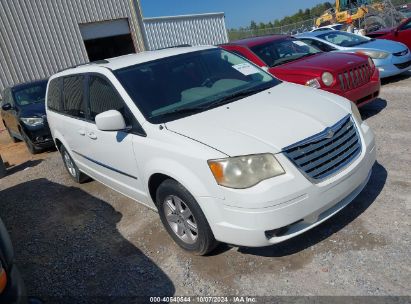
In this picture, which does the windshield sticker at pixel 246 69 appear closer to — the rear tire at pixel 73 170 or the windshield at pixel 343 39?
the rear tire at pixel 73 170

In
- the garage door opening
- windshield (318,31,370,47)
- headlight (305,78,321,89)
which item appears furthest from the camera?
the garage door opening

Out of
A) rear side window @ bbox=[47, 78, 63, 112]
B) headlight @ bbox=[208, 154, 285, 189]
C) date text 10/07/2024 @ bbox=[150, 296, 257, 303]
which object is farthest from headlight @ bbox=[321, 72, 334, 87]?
date text 10/07/2024 @ bbox=[150, 296, 257, 303]

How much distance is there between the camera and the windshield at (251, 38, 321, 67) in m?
7.17

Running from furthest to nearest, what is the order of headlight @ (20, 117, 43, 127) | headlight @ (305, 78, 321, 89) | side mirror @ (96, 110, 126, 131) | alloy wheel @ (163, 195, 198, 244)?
headlight @ (20, 117, 43, 127), headlight @ (305, 78, 321, 89), side mirror @ (96, 110, 126, 131), alloy wheel @ (163, 195, 198, 244)

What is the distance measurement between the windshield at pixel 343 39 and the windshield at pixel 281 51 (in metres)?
2.07

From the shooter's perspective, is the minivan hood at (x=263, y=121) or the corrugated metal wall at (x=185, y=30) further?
the corrugated metal wall at (x=185, y=30)

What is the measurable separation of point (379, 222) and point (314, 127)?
3.64 ft

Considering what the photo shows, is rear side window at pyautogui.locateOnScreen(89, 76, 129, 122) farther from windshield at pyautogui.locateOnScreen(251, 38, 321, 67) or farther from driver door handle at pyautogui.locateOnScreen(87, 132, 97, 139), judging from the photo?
windshield at pyautogui.locateOnScreen(251, 38, 321, 67)

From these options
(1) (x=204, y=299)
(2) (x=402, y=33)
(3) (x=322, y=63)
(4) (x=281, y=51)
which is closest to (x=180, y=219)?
(1) (x=204, y=299)

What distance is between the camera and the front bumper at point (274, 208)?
2.79m

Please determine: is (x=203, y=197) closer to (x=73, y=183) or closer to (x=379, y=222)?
(x=379, y=222)

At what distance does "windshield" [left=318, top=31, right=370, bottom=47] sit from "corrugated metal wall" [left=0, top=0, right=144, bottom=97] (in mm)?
11494

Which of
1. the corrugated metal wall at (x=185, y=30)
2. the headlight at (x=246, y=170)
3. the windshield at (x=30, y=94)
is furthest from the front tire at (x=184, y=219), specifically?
the corrugated metal wall at (x=185, y=30)

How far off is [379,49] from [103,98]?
6.65m
